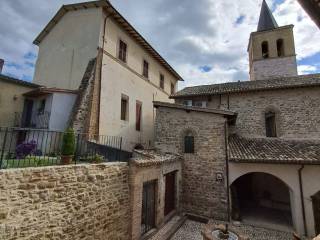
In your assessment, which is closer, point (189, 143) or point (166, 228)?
point (166, 228)

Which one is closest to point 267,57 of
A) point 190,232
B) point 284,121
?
point 284,121

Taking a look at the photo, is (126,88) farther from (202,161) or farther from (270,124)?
(270,124)

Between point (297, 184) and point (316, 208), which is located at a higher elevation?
point (297, 184)

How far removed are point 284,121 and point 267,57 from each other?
35.1 ft

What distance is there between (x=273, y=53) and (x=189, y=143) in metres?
16.0

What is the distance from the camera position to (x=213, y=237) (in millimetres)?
6633

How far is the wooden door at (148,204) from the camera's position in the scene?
28.3 feet

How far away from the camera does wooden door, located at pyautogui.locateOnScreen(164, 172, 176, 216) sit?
1011cm

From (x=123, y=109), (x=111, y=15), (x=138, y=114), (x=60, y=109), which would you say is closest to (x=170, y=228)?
(x=123, y=109)

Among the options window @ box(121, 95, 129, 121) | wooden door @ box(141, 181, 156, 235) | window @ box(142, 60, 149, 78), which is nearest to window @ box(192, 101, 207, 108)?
window @ box(142, 60, 149, 78)

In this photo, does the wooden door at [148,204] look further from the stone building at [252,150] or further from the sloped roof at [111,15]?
the sloped roof at [111,15]

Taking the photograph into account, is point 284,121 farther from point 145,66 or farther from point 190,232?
point 145,66

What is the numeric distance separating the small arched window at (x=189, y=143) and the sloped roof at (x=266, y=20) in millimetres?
18197

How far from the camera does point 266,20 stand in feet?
73.7
